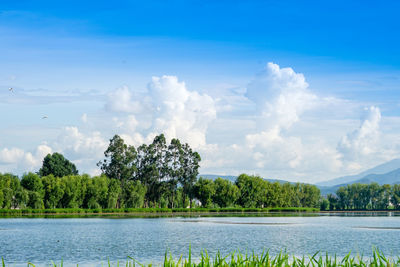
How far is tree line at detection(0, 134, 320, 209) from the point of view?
76.4 meters

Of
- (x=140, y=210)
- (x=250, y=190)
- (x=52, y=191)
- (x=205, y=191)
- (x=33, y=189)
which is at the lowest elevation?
(x=140, y=210)

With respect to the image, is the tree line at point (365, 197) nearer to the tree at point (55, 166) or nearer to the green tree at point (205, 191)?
the green tree at point (205, 191)

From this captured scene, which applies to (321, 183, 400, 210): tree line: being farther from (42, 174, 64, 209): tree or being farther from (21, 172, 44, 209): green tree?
(21, 172, 44, 209): green tree

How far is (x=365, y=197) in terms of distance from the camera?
151750 millimetres

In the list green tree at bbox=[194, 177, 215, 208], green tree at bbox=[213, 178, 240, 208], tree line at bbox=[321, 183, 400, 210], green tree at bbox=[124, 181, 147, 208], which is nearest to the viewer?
green tree at bbox=[124, 181, 147, 208]

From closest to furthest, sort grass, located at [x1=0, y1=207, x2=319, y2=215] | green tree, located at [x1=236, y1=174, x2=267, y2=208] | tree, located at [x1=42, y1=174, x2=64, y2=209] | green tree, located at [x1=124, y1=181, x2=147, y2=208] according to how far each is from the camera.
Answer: grass, located at [x1=0, y1=207, x2=319, y2=215] → tree, located at [x1=42, y1=174, x2=64, y2=209] → green tree, located at [x1=124, y1=181, x2=147, y2=208] → green tree, located at [x1=236, y1=174, x2=267, y2=208]

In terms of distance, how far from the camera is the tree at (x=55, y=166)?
346 ft

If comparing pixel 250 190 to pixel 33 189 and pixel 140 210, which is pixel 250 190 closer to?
pixel 140 210

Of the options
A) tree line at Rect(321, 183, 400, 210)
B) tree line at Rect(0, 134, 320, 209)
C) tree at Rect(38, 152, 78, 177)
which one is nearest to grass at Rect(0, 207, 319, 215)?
tree line at Rect(0, 134, 320, 209)

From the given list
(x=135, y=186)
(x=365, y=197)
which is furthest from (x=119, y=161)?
(x=365, y=197)

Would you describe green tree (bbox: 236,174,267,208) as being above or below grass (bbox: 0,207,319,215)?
above

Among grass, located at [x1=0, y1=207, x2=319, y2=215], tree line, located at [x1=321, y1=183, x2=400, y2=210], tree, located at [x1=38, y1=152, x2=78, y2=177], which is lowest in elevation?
grass, located at [x1=0, y1=207, x2=319, y2=215]

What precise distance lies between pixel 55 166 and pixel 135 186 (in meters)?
24.2

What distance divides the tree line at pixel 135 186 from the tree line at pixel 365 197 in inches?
1230
